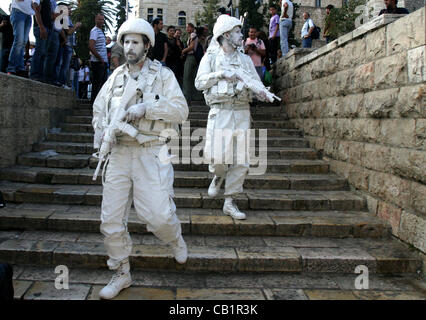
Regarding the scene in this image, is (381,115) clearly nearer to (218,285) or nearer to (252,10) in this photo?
(218,285)

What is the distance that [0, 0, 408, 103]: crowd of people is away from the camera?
680 cm

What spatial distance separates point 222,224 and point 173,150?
280 cm

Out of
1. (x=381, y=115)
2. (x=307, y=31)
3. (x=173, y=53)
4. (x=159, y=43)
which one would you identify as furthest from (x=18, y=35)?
(x=307, y=31)

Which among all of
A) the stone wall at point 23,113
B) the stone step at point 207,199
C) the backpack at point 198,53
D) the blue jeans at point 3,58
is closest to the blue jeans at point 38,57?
the stone wall at point 23,113

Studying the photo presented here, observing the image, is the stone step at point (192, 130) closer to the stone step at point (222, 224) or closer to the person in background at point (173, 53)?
the person in background at point (173, 53)

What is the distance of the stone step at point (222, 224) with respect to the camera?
467 centimetres

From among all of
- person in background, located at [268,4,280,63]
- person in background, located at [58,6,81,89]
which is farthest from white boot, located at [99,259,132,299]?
person in background, located at [268,4,280,63]

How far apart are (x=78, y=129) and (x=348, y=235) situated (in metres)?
5.88

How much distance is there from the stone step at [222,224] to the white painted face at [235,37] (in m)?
2.30

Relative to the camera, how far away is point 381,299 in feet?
11.6

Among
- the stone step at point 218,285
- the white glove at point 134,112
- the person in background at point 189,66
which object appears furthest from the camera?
the person in background at point 189,66

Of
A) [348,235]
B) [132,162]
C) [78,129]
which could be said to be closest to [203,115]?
[78,129]

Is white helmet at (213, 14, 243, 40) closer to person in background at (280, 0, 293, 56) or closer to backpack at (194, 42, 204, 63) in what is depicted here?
backpack at (194, 42, 204, 63)

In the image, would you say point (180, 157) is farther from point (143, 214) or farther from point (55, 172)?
point (143, 214)
